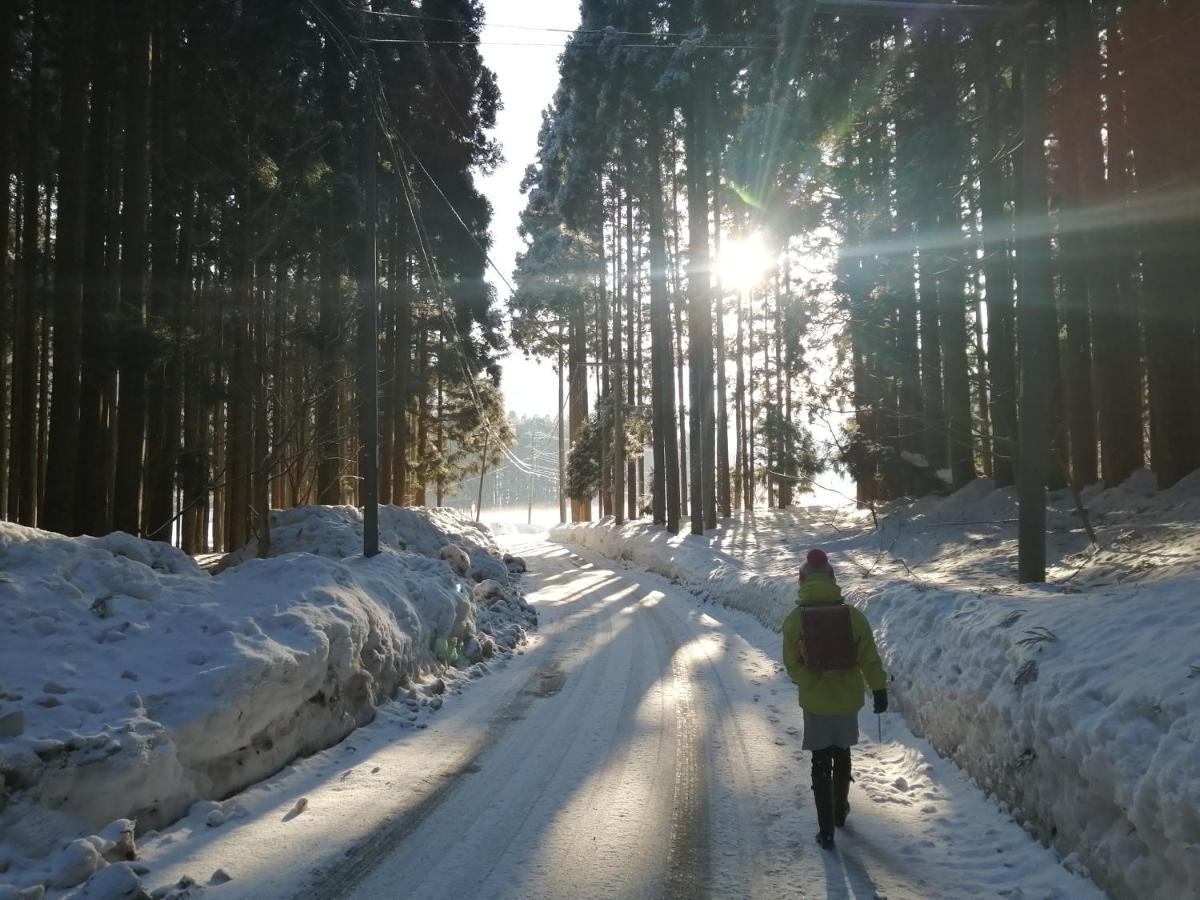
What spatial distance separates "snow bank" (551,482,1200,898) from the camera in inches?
141

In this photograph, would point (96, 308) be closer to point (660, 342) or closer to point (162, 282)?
point (162, 282)

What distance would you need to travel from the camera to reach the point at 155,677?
5.20 m

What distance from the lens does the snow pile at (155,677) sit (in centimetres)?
405

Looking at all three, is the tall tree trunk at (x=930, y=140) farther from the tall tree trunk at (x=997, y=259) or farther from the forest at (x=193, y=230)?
the forest at (x=193, y=230)

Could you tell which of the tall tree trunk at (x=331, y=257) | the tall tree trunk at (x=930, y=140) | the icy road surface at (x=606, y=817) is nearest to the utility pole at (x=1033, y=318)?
the icy road surface at (x=606, y=817)

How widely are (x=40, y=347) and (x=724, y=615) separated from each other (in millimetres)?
22269

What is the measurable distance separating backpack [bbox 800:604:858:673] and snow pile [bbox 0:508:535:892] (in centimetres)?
405

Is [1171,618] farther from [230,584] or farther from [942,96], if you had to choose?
[942,96]

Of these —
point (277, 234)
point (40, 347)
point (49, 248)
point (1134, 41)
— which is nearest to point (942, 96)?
point (1134, 41)

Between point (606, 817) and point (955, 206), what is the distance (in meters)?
14.6

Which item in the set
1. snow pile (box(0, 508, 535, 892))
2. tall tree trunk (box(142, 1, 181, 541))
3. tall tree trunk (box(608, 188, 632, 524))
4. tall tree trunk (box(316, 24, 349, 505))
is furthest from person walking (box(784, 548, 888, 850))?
tall tree trunk (box(608, 188, 632, 524))

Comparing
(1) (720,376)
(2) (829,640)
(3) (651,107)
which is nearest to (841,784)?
(2) (829,640)

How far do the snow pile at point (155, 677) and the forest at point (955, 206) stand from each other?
28.0ft

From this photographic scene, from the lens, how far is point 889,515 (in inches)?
776
